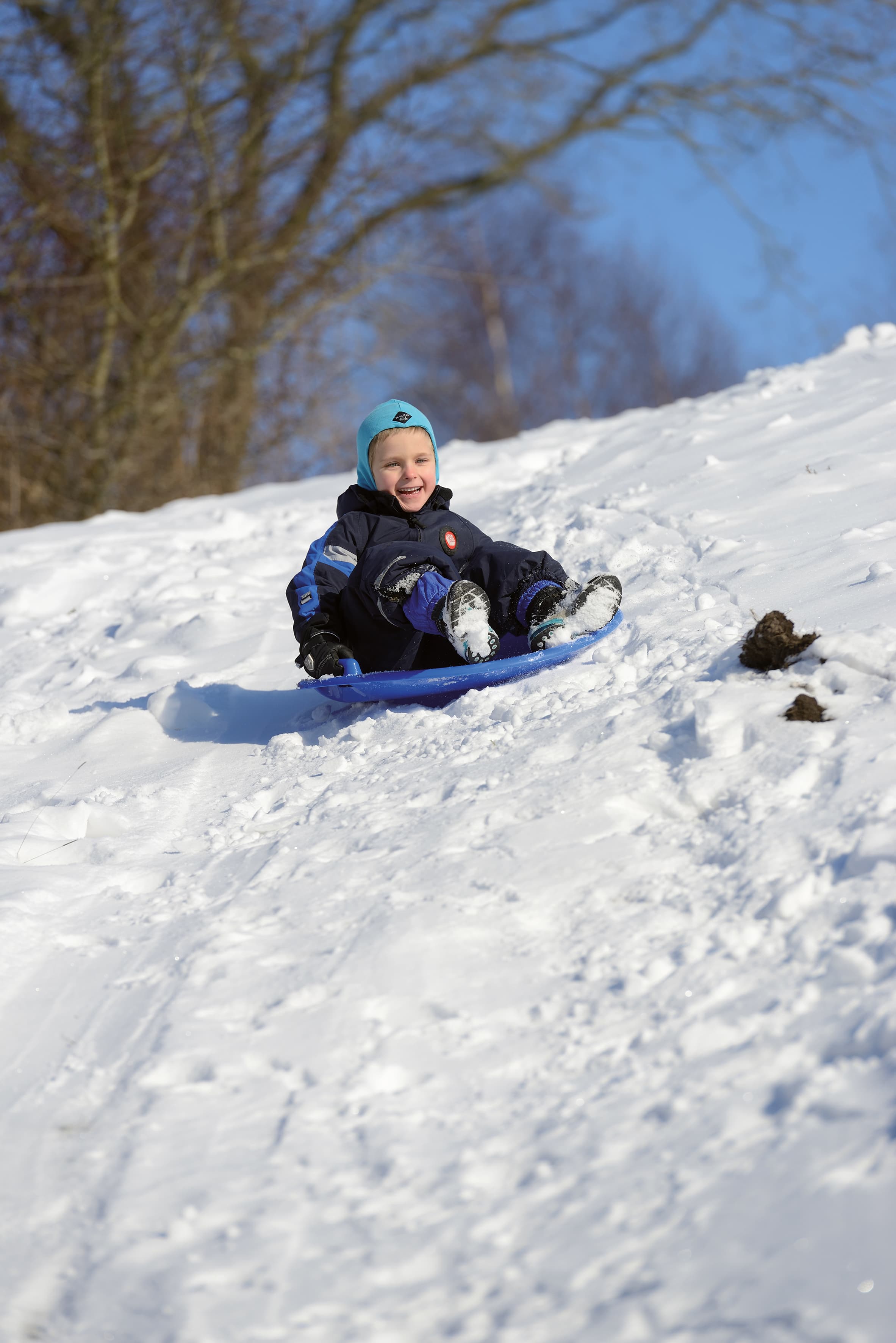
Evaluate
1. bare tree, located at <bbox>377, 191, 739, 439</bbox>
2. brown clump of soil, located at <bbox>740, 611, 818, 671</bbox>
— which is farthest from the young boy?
bare tree, located at <bbox>377, 191, 739, 439</bbox>

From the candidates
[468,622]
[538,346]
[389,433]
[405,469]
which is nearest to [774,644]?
[468,622]

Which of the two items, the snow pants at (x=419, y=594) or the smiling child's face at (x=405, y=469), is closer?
the snow pants at (x=419, y=594)

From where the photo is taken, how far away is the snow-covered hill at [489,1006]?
1.44 meters

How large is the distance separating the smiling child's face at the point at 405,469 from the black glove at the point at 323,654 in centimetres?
53

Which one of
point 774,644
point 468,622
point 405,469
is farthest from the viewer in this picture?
point 405,469

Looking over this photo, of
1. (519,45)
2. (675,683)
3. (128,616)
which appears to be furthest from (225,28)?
(675,683)

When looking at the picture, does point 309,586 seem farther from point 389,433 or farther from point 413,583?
point 389,433

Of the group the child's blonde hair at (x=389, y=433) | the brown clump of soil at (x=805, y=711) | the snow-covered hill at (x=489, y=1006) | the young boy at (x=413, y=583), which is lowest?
the snow-covered hill at (x=489, y=1006)

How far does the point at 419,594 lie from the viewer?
3.24 metres

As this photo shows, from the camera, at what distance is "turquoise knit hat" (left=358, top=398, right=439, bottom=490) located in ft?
12.1

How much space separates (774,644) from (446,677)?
0.91 metres

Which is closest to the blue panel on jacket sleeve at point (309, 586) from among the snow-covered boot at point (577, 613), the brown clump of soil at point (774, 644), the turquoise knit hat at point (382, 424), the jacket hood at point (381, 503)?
the jacket hood at point (381, 503)

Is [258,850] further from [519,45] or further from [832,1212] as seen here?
[519,45]

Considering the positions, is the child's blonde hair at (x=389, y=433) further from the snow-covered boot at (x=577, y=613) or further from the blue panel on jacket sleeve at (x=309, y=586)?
the snow-covered boot at (x=577, y=613)
